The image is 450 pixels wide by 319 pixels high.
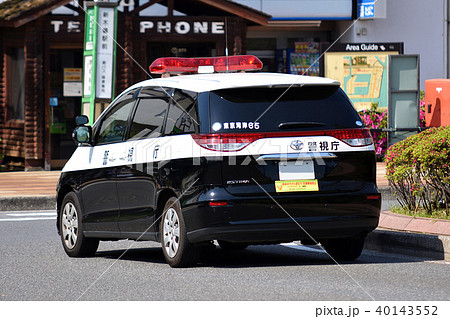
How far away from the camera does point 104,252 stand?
11359 mm

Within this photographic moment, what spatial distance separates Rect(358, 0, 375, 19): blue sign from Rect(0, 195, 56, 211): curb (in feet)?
40.8

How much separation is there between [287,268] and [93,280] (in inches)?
68.4

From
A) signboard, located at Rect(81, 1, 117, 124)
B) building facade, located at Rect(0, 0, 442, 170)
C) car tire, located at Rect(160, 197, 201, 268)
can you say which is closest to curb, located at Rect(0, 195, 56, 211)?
signboard, located at Rect(81, 1, 117, 124)

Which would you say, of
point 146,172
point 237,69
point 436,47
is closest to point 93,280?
point 146,172

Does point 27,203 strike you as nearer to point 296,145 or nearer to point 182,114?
point 182,114

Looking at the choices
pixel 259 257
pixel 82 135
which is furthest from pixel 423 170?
pixel 82 135

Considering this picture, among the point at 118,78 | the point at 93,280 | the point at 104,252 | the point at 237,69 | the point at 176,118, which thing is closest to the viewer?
the point at 93,280

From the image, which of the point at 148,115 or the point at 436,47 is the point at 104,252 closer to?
the point at 148,115

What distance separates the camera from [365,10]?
26516 mm

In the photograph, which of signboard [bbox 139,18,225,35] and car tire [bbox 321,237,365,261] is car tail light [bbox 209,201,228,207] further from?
signboard [bbox 139,18,225,35]

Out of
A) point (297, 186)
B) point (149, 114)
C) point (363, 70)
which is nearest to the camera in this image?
point (297, 186)

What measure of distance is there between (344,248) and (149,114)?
2.26 m

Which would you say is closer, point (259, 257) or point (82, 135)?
point (259, 257)

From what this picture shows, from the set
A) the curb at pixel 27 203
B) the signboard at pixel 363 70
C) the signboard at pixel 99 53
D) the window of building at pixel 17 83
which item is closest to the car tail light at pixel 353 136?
the curb at pixel 27 203
